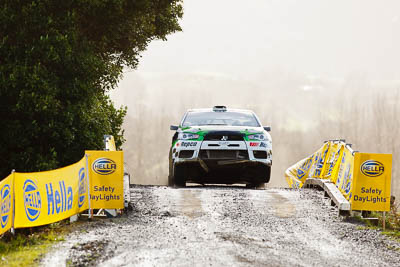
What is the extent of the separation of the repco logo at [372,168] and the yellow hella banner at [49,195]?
201 inches

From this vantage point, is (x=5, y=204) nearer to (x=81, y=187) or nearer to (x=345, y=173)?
(x=81, y=187)

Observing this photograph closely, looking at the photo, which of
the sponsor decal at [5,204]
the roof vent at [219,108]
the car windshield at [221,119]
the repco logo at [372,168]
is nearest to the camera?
the sponsor decal at [5,204]

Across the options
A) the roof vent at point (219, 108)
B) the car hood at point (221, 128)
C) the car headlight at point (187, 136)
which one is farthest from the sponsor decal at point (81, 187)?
the roof vent at point (219, 108)

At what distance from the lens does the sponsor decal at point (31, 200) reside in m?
8.96

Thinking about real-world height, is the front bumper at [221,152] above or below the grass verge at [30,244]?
above

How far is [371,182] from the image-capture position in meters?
10.3

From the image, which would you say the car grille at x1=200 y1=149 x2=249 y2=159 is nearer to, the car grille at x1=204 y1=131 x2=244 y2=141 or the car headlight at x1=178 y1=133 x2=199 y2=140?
the car grille at x1=204 y1=131 x2=244 y2=141

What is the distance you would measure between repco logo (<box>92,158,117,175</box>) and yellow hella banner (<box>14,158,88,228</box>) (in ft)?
0.76

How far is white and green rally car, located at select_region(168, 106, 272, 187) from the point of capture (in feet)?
42.3

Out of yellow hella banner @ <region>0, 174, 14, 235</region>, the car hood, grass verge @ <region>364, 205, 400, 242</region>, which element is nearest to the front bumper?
the car hood

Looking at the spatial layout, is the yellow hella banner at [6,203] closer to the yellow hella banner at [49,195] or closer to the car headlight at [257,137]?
the yellow hella banner at [49,195]

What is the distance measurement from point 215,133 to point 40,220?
4921 mm

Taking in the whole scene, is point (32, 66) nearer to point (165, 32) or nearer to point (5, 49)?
point (5, 49)

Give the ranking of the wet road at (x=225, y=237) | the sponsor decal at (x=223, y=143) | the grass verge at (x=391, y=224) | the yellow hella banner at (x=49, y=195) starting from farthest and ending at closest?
the sponsor decal at (x=223, y=143)
the grass verge at (x=391, y=224)
the yellow hella banner at (x=49, y=195)
the wet road at (x=225, y=237)
